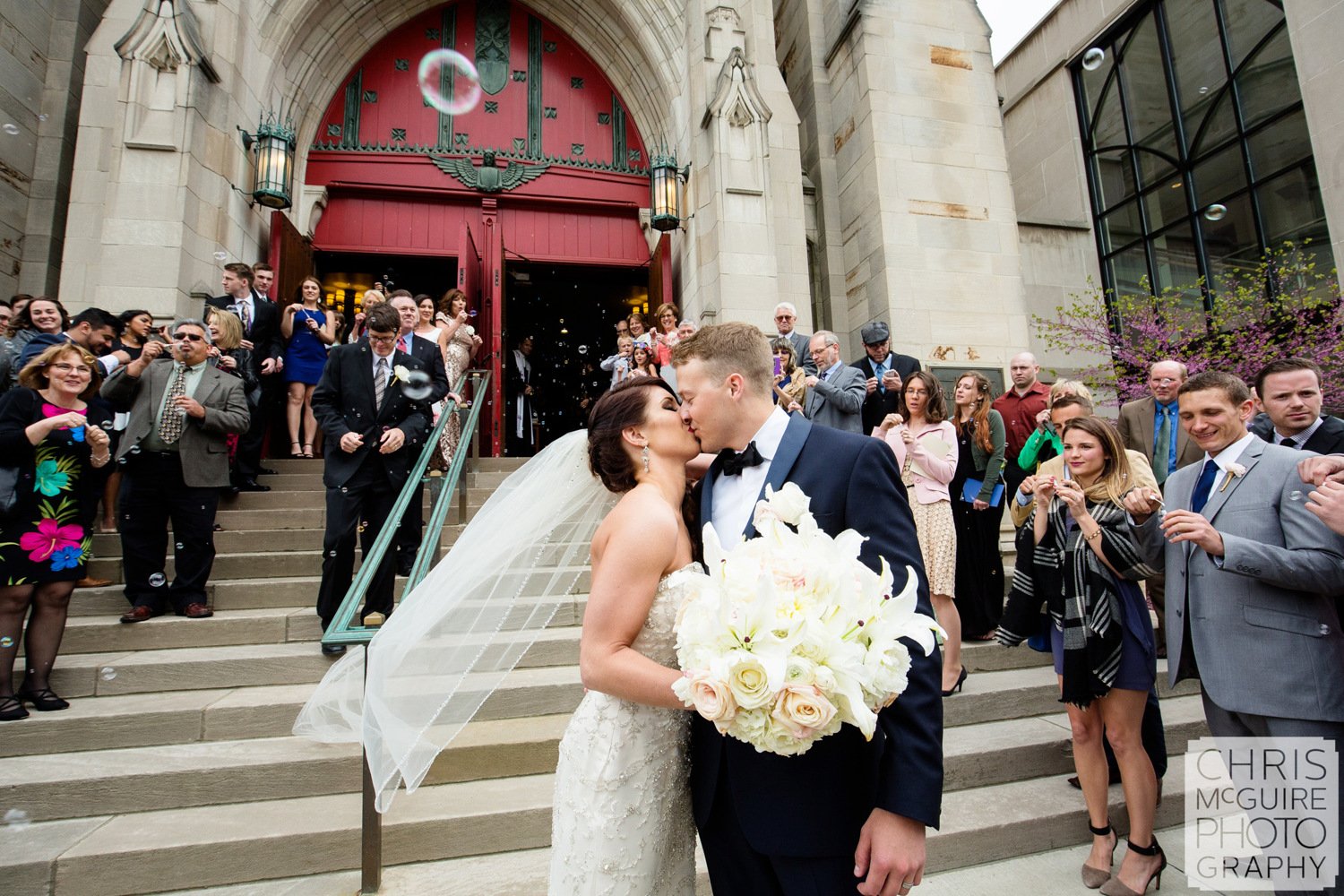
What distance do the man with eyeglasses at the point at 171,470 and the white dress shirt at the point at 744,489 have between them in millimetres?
4296

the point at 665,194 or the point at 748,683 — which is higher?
the point at 665,194

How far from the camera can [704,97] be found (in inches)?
340

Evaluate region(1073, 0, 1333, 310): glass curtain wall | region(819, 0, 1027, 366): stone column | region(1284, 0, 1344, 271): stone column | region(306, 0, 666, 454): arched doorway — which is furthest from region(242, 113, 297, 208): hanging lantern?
region(1284, 0, 1344, 271): stone column

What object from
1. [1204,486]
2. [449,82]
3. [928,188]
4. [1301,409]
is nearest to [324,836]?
[1204,486]

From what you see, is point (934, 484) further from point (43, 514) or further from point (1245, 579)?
point (43, 514)

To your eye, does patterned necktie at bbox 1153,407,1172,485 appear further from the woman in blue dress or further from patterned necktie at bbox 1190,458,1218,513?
the woman in blue dress

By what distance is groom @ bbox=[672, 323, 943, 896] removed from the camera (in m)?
1.38

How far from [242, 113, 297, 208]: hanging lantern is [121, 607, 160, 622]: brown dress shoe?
523 cm

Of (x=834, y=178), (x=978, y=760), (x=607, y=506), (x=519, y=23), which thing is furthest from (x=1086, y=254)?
(x=607, y=506)

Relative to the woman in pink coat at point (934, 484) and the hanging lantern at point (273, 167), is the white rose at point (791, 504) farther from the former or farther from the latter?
the hanging lantern at point (273, 167)

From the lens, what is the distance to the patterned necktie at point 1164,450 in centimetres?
482

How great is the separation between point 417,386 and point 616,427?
3523mm

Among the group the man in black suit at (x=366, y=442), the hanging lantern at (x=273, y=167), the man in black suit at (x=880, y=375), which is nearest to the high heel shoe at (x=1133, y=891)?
the man in black suit at (x=880, y=375)

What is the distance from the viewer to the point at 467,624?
7.25 feet
